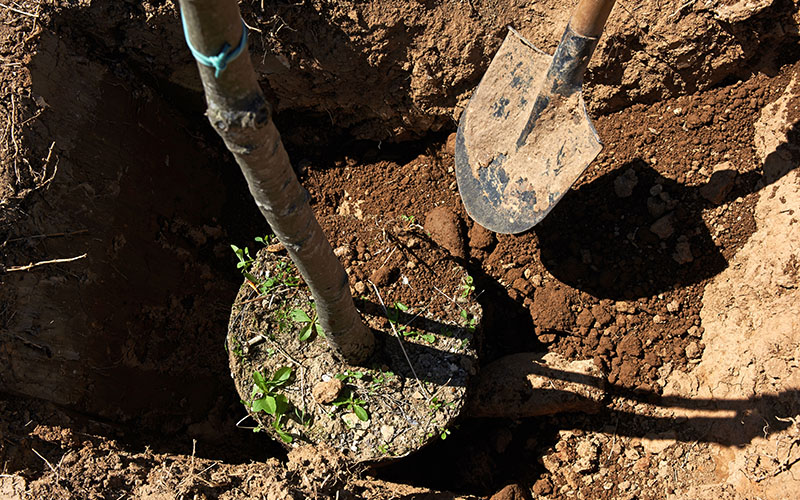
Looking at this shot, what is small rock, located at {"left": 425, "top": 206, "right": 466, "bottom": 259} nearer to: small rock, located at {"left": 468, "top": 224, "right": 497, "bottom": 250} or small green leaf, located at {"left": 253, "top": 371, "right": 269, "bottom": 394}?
small rock, located at {"left": 468, "top": 224, "right": 497, "bottom": 250}

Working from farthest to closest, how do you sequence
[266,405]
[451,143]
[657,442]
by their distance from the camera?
[451,143], [657,442], [266,405]

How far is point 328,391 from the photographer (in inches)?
88.8

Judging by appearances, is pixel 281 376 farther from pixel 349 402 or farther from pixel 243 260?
pixel 243 260

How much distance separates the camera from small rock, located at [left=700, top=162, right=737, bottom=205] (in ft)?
8.49

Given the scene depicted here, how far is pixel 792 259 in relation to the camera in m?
2.33

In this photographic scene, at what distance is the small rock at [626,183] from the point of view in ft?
9.00

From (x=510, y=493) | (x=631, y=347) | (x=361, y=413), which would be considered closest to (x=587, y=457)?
(x=510, y=493)

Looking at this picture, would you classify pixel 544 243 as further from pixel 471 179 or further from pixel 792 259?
pixel 792 259

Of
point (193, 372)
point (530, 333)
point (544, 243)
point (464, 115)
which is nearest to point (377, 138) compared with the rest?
point (464, 115)

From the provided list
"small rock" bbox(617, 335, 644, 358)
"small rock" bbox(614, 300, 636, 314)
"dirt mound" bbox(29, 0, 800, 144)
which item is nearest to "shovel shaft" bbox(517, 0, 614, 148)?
"dirt mound" bbox(29, 0, 800, 144)

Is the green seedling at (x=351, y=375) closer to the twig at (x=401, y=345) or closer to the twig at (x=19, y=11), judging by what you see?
the twig at (x=401, y=345)

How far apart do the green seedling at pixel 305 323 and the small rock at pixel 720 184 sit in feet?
6.20

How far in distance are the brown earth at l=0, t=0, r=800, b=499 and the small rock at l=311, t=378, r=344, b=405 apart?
21 centimetres

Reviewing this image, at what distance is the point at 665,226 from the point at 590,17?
3.50 ft
